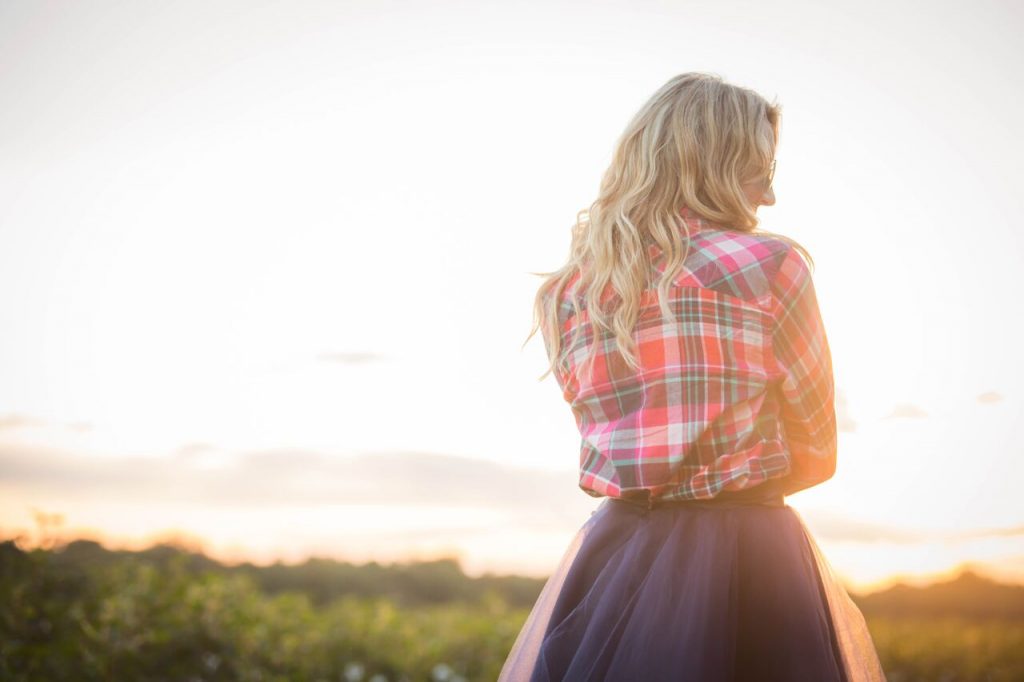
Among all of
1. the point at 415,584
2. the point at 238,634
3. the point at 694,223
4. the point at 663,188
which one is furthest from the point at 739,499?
the point at 415,584

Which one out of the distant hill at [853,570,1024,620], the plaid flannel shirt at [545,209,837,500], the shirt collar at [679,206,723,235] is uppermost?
the shirt collar at [679,206,723,235]

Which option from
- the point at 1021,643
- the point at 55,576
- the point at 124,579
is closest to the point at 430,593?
the point at 124,579

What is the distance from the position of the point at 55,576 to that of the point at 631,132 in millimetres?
4333

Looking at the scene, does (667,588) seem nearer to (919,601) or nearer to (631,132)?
(631,132)

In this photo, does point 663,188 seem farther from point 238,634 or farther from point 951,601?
point 951,601

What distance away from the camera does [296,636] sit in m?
4.62

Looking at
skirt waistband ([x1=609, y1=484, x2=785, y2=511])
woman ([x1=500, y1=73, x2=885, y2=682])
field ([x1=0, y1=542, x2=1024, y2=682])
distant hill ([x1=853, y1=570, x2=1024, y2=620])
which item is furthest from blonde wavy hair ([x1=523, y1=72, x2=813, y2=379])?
distant hill ([x1=853, y1=570, x2=1024, y2=620])

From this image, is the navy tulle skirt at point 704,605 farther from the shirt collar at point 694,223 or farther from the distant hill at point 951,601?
the distant hill at point 951,601

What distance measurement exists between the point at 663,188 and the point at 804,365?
1.74ft

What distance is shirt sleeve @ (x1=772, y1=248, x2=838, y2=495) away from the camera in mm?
1755

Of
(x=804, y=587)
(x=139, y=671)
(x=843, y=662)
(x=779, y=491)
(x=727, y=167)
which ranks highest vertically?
(x=727, y=167)

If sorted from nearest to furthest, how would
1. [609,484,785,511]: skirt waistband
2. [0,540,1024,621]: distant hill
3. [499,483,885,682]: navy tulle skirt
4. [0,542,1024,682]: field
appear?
[499,483,885,682]: navy tulle skirt < [609,484,785,511]: skirt waistband < [0,542,1024,682]: field < [0,540,1024,621]: distant hill

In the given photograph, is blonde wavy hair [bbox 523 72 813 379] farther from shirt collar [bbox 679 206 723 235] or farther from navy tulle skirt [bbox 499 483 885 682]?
navy tulle skirt [bbox 499 483 885 682]

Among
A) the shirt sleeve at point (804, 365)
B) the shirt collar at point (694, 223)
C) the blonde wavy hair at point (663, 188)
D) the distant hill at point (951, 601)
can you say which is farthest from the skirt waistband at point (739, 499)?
the distant hill at point (951, 601)
